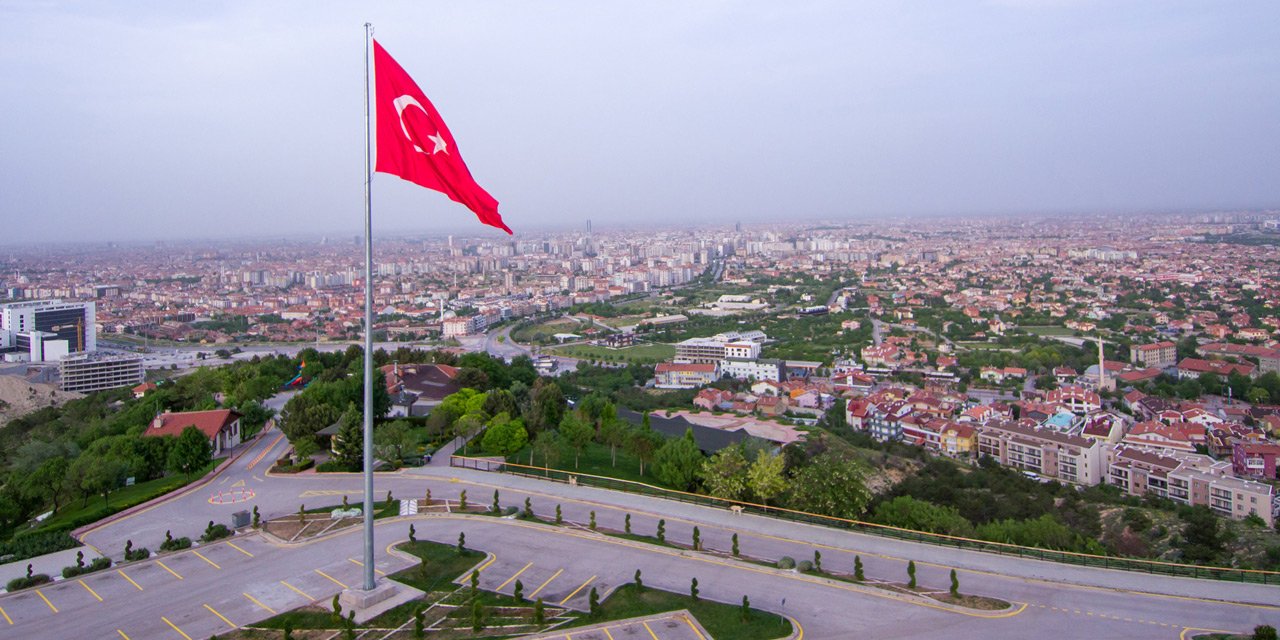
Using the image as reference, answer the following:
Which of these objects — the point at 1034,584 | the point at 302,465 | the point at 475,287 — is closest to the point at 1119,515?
the point at 1034,584

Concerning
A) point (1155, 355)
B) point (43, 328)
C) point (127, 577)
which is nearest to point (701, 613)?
point (127, 577)

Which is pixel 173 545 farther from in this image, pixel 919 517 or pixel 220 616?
pixel 919 517

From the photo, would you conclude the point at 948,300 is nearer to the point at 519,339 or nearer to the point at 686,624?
the point at 519,339

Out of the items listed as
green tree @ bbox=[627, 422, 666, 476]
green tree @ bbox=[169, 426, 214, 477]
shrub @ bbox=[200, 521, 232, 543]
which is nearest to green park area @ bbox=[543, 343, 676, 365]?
green tree @ bbox=[627, 422, 666, 476]

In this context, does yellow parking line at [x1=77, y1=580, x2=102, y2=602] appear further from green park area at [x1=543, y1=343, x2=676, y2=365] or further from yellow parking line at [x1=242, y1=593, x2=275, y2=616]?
green park area at [x1=543, y1=343, x2=676, y2=365]

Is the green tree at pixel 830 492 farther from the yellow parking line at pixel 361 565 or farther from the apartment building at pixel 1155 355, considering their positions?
Answer: the apartment building at pixel 1155 355

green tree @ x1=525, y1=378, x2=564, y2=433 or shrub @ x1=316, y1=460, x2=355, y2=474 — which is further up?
green tree @ x1=525, y1=378, x2=564, y2=433

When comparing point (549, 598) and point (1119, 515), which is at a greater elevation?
point (549, 598)
